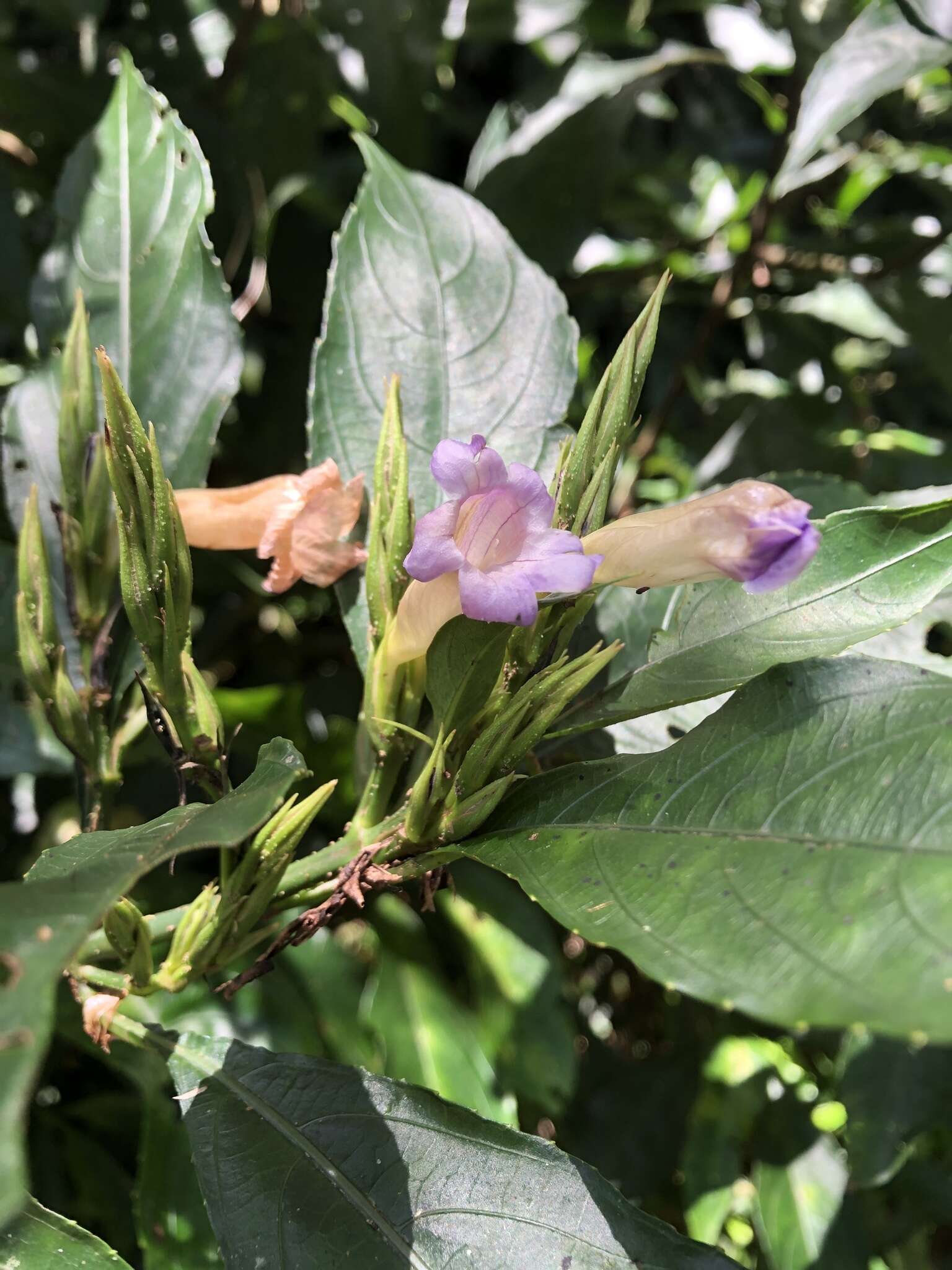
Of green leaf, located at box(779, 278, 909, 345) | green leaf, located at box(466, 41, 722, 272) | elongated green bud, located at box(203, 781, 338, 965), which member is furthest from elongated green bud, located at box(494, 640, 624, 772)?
green leaf, located at box(779, 278, 909, 345)

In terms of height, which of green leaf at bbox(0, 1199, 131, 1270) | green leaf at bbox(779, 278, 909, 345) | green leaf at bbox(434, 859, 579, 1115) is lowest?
green leaf at bbox(434, 859, 579, 1115)

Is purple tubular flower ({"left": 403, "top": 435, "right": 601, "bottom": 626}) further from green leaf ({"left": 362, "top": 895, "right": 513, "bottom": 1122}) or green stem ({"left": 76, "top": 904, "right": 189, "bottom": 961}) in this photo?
green leaf ({"left": 362, "top": 895, "right": 513, "bottom": 1122})

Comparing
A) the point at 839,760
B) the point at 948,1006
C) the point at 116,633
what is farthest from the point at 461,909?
the point at 948,1006

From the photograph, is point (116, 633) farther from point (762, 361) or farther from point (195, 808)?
point (762, 361)

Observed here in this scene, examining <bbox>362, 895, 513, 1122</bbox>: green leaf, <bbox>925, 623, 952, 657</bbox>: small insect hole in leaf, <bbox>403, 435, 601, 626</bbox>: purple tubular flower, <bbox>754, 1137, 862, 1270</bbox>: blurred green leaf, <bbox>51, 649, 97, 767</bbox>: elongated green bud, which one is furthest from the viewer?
<bbox>754, 1137, 862, 1270</bbox>: blurred green leaf

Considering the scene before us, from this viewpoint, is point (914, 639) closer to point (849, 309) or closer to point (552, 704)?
point (552, 704)

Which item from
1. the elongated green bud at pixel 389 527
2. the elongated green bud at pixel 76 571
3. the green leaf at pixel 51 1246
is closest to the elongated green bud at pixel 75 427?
the elongated green bud at pixel 76 571

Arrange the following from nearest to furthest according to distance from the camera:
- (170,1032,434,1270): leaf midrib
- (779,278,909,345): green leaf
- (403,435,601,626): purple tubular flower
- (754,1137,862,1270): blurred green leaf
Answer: (403,435,601,626): purple tubular flower
(170,1032,434,1270): leaf midrib
(754,1137,862,1270): blurred green leaf
(779,278,909,345): green leaf

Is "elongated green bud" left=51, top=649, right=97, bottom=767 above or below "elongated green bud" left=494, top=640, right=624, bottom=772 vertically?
below
